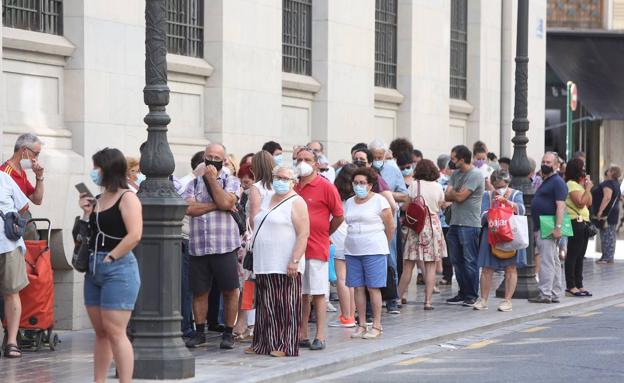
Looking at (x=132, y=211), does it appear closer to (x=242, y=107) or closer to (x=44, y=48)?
(x=44, y=48)

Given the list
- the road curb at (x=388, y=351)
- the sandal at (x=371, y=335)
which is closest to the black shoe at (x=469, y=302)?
the road curb at (x=388, y=351)

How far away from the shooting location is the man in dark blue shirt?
1806cm

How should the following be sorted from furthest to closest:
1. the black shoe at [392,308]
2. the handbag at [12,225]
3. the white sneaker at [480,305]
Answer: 1. the white sneaker at [480,305]
2. the black shoe at [392,308]
3. the handbag at [12,225]

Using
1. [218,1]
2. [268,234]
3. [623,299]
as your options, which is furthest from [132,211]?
[623,299]

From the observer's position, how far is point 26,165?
43.4 feet

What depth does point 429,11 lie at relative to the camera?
1014 inches

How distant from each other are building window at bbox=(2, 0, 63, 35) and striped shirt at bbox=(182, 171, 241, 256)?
9.87ft

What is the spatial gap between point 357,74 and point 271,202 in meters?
10.3

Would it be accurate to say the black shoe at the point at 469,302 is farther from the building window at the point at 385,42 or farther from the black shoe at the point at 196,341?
the building window at the point at 385,42

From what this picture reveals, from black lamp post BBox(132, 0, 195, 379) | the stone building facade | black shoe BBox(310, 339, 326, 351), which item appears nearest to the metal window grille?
the stone building facade

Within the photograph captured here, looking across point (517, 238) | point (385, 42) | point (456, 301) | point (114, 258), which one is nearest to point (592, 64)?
point (385, 42)

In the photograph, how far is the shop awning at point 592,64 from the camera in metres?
36.9

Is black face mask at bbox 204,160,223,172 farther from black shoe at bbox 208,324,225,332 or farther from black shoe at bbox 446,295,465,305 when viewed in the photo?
black shoe at bbox 446,295,465,305

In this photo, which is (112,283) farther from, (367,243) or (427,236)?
(427,236)
